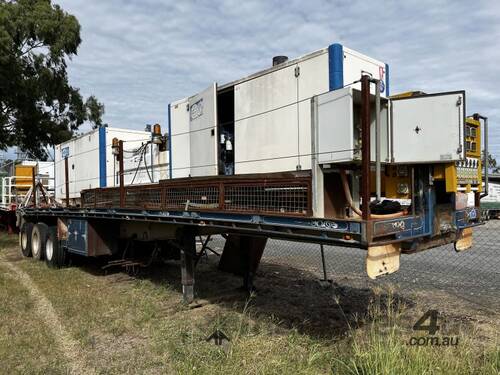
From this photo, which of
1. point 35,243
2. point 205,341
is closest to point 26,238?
point 35,243

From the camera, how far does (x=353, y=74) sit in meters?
5.13

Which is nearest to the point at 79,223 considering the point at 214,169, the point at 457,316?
the point at 214,169

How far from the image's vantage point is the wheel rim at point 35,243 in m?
10.9

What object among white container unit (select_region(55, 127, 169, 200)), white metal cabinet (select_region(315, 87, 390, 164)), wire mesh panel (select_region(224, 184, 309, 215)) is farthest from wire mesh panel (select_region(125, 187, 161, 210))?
white metal cabinet (select_region(315, 87, 390, 164))

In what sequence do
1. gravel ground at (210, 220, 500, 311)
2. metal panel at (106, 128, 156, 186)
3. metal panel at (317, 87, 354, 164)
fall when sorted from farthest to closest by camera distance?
metal panel at (106, 128, 156, 186), gravel ground at (210, 220, 500, 311), metal panel at (317, 87, 354, 164)

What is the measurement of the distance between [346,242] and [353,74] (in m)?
2.27

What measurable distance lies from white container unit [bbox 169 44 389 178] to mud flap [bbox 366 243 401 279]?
4.83ft

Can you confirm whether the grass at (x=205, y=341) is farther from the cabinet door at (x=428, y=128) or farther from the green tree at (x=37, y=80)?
the green tree at (x=37, y=80)

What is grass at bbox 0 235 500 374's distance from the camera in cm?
378

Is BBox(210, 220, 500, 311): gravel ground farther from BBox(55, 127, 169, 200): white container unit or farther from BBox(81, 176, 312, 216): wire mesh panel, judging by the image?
BBox(81, 176, 312, 216): wire mesh panel

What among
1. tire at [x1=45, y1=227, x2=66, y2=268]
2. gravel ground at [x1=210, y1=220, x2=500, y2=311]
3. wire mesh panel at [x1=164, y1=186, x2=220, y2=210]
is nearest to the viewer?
wire mesh panel at [x1=164, y1=186, x2=220, y2=210]

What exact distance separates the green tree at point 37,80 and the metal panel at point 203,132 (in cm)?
1702

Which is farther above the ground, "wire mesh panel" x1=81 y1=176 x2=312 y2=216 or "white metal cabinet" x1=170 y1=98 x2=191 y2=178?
"white metal cabinet" x1=170 y1=98 x2=191 y2=178

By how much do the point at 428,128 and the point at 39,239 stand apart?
9492mm
